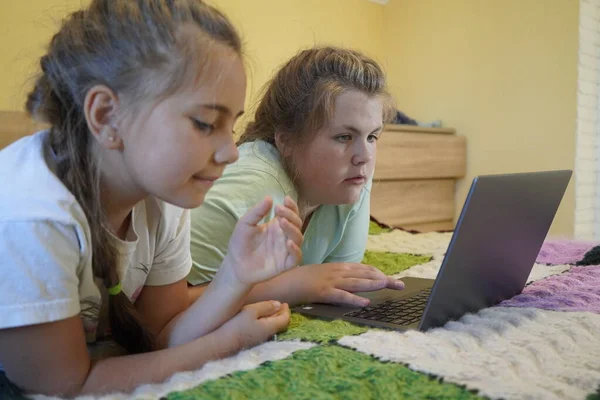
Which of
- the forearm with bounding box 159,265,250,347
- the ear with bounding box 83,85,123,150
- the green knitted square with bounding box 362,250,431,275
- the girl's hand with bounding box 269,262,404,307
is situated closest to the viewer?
the ear with bounding box 83,85,123,150

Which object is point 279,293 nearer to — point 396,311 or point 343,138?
point 396,311

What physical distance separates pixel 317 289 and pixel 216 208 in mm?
229

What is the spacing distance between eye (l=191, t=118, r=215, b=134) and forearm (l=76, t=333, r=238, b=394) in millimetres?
243

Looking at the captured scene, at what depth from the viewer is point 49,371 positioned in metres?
0.55

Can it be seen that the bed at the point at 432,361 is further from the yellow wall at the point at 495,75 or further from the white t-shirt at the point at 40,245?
the yellow wall at the point at 495,75

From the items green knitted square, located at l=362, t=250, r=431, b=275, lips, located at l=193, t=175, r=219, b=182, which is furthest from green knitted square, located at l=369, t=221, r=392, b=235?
lips, located at l=193, t=175, r=219, b=182

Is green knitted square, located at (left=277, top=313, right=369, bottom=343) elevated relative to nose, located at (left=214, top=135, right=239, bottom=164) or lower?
lower

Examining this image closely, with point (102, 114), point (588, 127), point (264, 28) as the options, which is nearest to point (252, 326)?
point (102, 114)

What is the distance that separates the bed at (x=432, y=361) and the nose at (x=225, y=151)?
22 centimetres

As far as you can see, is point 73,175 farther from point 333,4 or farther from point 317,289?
Result: point 333,4

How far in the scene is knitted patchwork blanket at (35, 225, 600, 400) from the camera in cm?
50

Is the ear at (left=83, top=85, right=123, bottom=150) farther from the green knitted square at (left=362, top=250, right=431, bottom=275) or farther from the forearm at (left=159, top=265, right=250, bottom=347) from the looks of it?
the green knitted square at (left=362, top=250, right=431, bottom=275)

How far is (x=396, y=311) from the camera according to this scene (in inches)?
31.2

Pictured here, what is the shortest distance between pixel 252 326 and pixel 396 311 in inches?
8.8
